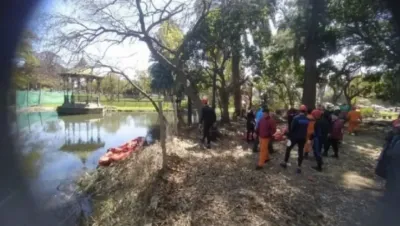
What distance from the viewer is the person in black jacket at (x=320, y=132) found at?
7309mm

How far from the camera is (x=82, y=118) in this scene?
29766 mm

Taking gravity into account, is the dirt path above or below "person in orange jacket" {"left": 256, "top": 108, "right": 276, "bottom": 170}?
below

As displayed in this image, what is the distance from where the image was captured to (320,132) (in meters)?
7.49

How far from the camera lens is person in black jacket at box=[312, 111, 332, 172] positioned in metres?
7.31

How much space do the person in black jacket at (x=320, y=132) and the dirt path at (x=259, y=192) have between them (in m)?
0.36

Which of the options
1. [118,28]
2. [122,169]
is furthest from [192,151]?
[118,28]

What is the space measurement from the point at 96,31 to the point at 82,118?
18.7m

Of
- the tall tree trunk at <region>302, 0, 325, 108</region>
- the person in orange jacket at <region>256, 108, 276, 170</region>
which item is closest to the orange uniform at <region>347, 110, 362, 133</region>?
the tall tree trunk at <region>302, 0, 325, 108</region>

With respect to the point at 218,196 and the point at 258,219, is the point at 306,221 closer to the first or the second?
the point at 258,219

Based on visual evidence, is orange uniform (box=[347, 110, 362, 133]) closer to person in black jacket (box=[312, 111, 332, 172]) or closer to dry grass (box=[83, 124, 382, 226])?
dry grass (box=[83, 124, 382, 226])

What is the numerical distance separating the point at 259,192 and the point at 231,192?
1.71 ft

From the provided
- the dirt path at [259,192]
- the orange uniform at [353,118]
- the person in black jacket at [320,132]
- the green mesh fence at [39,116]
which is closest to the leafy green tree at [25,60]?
the green mesh fence at [39,116]

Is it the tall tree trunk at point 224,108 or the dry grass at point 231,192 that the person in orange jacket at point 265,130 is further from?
the tall tree trunk at point 224,108

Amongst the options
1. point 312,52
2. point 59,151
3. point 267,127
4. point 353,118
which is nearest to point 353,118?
point 353,118
